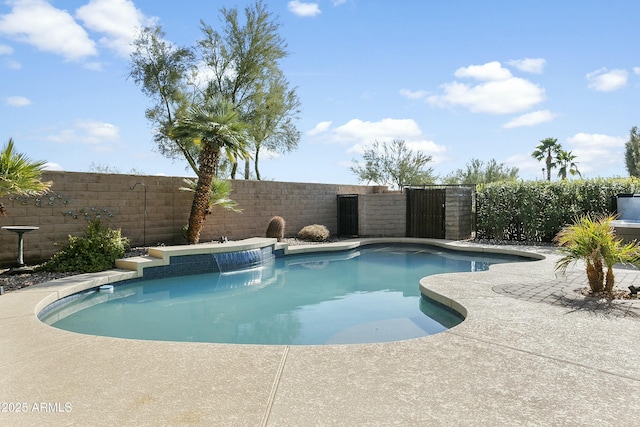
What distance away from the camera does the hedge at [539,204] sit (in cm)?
1109

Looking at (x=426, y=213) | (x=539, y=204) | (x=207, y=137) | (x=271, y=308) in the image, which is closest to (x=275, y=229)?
(x=207, y=137)

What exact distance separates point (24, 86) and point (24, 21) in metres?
1.42

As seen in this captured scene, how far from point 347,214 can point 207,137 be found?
672 cm

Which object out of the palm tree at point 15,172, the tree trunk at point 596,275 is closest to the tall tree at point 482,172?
the tree trunk at point 596,275

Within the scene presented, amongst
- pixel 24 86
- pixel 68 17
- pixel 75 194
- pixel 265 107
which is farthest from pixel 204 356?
pixel 265 107

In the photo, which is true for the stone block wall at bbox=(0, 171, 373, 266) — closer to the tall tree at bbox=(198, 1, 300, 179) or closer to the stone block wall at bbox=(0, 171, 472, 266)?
the stone block wall at bbox=(0, 171, 472, 266)

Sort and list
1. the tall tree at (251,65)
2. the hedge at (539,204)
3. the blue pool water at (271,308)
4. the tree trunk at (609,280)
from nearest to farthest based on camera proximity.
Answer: the blue pool water at (271,308), the tree trunk at (609,280), the hedge at (539,204), the tall tree at (251,65)

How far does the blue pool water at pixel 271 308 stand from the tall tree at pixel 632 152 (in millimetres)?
26957

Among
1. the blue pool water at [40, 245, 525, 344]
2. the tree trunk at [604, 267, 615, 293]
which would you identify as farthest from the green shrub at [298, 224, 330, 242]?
the tree trunk at [604, 267, 615, 293]

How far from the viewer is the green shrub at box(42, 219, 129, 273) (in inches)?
290

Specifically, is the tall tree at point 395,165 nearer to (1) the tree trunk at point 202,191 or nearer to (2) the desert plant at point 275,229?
(2) the desert plant at point 275,229

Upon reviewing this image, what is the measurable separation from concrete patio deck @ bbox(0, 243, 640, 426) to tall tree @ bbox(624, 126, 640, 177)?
31397mm

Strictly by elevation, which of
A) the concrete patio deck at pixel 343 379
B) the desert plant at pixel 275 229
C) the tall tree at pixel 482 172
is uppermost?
the tall tree at pixel 482 172

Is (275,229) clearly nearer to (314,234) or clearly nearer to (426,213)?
(314,234)
